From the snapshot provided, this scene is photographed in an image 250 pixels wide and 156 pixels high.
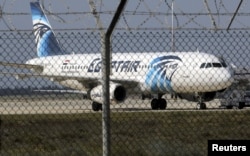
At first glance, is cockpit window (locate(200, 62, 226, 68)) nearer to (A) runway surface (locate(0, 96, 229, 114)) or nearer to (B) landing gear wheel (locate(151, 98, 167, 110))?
(A) runway surface (locate(0, 96, 229, 114))

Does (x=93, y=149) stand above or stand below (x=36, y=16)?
below

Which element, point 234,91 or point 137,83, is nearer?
point 137,83

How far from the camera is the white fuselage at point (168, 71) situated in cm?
3672

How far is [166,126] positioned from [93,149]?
28.3ft

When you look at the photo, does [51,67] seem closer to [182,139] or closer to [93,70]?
[93,70]

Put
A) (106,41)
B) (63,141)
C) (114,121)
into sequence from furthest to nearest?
(114,121), (63,141), (106,41)

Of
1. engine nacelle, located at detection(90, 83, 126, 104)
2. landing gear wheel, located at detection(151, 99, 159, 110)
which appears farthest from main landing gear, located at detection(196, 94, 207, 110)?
engine nacelle, located at detection(90, 83, 126, 104)

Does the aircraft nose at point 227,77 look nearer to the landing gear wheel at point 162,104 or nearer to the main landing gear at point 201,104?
the main landing gear at point 201,104

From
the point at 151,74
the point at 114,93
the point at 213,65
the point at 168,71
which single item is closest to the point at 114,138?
the point at 114,93

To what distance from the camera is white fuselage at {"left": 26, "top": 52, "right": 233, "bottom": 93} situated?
1446 inches

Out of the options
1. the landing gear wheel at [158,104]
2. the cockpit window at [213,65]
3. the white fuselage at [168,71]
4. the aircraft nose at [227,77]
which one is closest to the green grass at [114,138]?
the white fuselage at [168,71]

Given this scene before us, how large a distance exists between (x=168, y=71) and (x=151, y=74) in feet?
6.59

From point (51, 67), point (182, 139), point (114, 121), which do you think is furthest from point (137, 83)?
point (182, 139)

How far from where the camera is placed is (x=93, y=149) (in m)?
14.7
